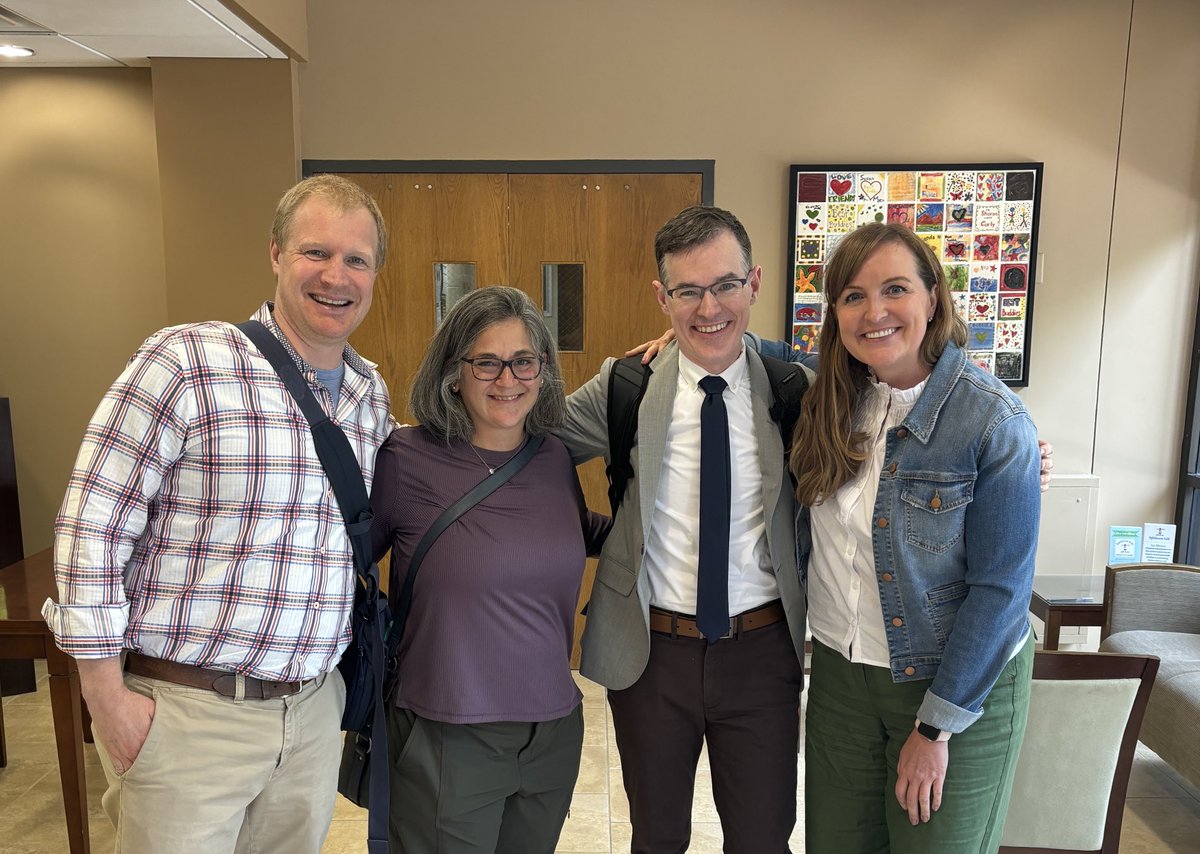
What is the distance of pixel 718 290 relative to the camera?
174 cm

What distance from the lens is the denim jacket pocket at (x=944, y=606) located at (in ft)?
4.99

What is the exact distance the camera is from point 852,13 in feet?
11.8

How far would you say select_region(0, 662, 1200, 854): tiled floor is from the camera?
8.65ft

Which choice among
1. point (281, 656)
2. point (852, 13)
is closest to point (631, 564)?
point (281, 656)

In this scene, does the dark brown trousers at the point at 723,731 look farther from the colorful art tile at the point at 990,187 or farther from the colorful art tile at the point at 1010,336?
the colorful art tile at the point at 990,187

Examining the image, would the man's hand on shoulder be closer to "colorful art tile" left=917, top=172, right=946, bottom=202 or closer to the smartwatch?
the smartwatch

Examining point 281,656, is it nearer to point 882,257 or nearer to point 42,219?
point 882,257

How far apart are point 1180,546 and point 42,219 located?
5.66m

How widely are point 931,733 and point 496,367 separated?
106cm

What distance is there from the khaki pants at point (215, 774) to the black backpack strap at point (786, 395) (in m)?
1.12

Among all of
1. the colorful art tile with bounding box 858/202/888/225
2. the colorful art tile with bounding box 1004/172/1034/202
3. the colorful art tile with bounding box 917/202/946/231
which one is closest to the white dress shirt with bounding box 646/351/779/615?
the colorful art tile with bounding box 858/202/888/225

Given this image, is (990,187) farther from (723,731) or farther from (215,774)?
(215,774)

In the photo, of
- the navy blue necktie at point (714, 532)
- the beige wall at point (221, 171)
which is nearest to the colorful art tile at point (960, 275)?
the navy blue necktie at point (714, 532)

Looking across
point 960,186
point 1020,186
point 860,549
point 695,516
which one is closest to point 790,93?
point 960,186
